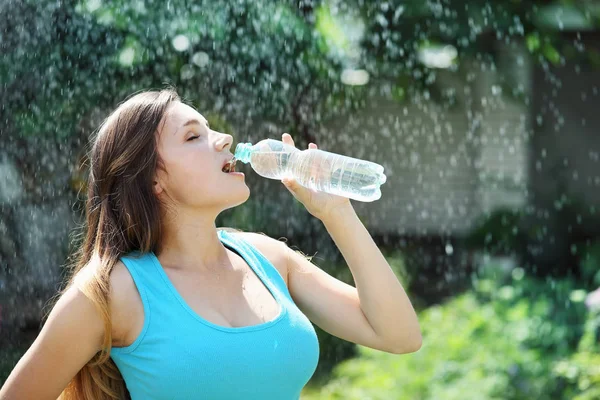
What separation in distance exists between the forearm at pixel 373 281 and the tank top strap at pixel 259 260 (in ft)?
0.58

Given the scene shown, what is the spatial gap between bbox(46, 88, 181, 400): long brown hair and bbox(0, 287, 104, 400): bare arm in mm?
114

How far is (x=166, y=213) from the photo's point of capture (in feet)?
7.31

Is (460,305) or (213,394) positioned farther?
(460,305)

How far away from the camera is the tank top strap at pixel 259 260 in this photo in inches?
89.5

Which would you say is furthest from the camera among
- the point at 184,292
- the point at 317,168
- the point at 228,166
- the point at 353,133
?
the point at 353,133

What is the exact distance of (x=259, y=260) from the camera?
2.33m

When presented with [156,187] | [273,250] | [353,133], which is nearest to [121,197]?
[156,187]

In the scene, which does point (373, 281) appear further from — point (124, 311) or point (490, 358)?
point (490, 358)

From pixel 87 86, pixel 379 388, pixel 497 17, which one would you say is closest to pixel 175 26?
pixel 87 86

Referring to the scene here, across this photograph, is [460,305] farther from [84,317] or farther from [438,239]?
[438,239]

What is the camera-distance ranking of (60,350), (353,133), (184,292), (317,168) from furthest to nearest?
(353,133) → (317,168) → (184,292) → (60,350)

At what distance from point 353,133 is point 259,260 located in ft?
23.8

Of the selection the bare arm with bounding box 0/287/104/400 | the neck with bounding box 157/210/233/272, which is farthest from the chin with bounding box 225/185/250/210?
the bare arm with bounding box 0/287/104/400

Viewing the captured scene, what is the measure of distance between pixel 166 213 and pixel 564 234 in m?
6.79
